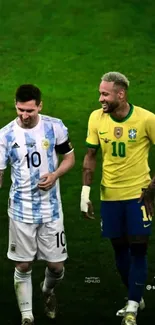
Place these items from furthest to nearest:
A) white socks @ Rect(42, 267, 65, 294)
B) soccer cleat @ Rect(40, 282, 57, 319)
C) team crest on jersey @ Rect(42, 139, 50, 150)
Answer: soccer cleat @ Rect(40, 282, 57, 319), white socks @ Rect(42, 267, 65, 294), team crest on jersey @ Rect(42, 139, 50, 150)

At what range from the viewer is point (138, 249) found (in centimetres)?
939

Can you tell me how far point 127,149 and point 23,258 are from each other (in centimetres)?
132

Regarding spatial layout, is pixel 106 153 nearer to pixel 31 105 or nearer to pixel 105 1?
pixel 31 105

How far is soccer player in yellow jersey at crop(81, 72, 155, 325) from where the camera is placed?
935 cm

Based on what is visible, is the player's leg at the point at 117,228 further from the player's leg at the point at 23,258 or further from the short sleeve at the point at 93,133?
the player's leg at the point at 23,258

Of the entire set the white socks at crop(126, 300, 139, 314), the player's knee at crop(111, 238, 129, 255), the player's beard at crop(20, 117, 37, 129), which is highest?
the player's beard at crop(20, 117, 37, 129)

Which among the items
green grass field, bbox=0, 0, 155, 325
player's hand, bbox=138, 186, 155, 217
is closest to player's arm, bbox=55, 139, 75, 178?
player's hand, bbox=138, 186, 155, 217

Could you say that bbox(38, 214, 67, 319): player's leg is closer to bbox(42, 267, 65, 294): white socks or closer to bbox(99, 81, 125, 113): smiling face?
bbox(42, 267, 65, 294): white socks

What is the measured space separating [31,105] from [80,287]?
7.68 feet

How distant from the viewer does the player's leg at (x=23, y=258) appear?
923 cm

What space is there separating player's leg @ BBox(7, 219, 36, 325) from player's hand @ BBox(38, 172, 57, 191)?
0.39 meters

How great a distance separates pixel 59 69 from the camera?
67.1ft

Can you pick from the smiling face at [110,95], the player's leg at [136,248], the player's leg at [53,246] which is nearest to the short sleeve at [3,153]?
the player's leg at [53,246]

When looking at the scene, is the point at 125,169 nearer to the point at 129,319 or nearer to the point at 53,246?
the point at 53,246
